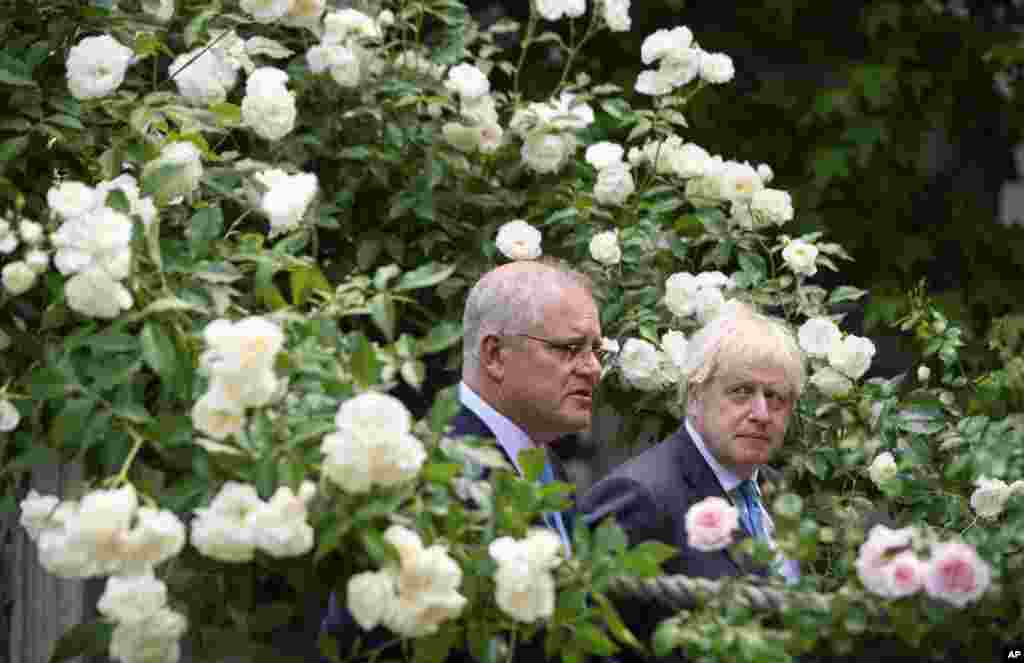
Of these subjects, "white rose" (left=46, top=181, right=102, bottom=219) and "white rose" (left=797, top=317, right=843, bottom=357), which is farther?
"white rose" (left=797, top=317, right=843, bottom=357)

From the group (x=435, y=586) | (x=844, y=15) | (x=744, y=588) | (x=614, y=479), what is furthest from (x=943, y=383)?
(x=844, y=15)

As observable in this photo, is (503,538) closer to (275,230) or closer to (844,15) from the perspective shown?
(275,230)

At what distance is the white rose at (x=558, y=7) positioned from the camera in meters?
4.66

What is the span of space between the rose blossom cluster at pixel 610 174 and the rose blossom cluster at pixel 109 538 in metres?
2.15

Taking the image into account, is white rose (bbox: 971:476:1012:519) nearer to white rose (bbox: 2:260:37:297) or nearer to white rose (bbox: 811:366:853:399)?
white rose (bbox: 811:366:853:399)

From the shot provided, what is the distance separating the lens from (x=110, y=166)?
3436mm

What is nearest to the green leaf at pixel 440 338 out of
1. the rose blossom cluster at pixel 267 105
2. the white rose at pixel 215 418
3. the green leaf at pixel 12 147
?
the white rose at pixel 215 418

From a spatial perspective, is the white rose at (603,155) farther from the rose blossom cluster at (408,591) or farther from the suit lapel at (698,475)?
the rose blossom cluster at (408,591)

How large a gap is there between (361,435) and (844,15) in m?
4.96

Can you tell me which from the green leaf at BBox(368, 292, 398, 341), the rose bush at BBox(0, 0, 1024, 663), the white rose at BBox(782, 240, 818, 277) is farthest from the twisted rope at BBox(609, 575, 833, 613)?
the white rose at BBox(782, 240, 818, 277)

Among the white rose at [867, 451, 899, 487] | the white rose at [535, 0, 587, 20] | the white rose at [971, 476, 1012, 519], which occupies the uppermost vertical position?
the white rose at [535, 0, 587, 20]

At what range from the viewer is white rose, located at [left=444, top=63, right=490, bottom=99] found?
443cm

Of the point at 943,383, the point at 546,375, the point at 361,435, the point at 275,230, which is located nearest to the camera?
the point at 361,435

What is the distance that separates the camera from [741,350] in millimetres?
3516
